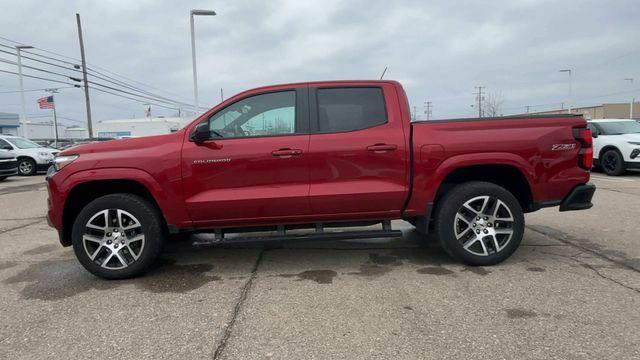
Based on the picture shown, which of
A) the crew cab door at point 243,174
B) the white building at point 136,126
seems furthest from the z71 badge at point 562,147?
the white building at point 136,126

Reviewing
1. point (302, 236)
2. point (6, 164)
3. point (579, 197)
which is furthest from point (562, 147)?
point (6, 164)

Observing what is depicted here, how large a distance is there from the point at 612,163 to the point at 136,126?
166 feet

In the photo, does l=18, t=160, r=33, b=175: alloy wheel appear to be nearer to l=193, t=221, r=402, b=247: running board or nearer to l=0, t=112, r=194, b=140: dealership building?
l=0, t=112, r=194, b=140: dealership building

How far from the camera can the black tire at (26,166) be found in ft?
56.0

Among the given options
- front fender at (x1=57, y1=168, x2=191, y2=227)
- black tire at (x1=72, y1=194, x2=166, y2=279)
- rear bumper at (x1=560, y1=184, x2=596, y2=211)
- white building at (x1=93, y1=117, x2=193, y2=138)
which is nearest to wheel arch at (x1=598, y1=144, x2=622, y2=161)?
rear bumper at (x1=560, y1=184, x2=596, y2=211)

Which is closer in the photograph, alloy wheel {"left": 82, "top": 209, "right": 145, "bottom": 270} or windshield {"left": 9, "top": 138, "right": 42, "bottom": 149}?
alloy wheel {"left": 82, "top": 209, "right": 145, "bottom": 270}

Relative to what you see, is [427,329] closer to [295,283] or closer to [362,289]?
[362,289]

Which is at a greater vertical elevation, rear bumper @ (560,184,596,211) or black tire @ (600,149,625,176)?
rear bumper @ (560,184,596,211)

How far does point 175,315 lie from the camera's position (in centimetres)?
345

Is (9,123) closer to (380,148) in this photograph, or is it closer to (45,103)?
(45,103)

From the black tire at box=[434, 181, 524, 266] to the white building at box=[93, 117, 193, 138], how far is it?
45556 millimetres

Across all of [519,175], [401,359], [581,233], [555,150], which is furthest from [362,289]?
[581,233]

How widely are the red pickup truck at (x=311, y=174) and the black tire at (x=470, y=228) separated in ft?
0.03

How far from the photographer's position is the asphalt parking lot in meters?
2.90
